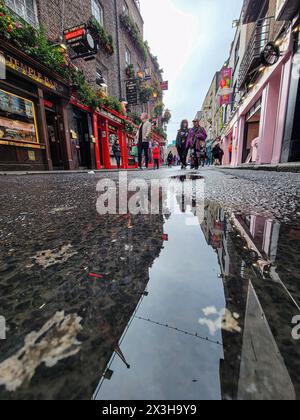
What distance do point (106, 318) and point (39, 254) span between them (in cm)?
31

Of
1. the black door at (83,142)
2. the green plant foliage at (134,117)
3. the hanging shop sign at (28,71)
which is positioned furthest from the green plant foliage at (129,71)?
the hanging shop sign at (28,71)

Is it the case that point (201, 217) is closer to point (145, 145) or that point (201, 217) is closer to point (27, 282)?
point (27, 282)

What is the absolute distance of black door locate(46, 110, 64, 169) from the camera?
869cm

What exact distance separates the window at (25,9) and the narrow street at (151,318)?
31.1ft

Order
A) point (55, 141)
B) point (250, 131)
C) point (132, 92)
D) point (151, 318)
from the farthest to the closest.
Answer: point (132, 92), point (250, 131), point (55, 141), point (151, 318)

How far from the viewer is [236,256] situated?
0.46 m

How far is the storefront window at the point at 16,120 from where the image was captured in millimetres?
6312

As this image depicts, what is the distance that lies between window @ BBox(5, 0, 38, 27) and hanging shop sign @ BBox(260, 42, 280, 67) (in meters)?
7.84

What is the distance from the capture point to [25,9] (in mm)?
6891

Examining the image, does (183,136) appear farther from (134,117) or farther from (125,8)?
(125,8)

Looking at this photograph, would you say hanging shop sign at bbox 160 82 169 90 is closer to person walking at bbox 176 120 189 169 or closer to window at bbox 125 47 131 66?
window at bbox 125 47 131 66

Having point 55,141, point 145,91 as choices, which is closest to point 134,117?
point 145,91

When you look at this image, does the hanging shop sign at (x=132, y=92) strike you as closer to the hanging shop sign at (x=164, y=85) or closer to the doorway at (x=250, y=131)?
the doorway at (x=250, y=131)

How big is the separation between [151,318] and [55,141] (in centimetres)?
994
